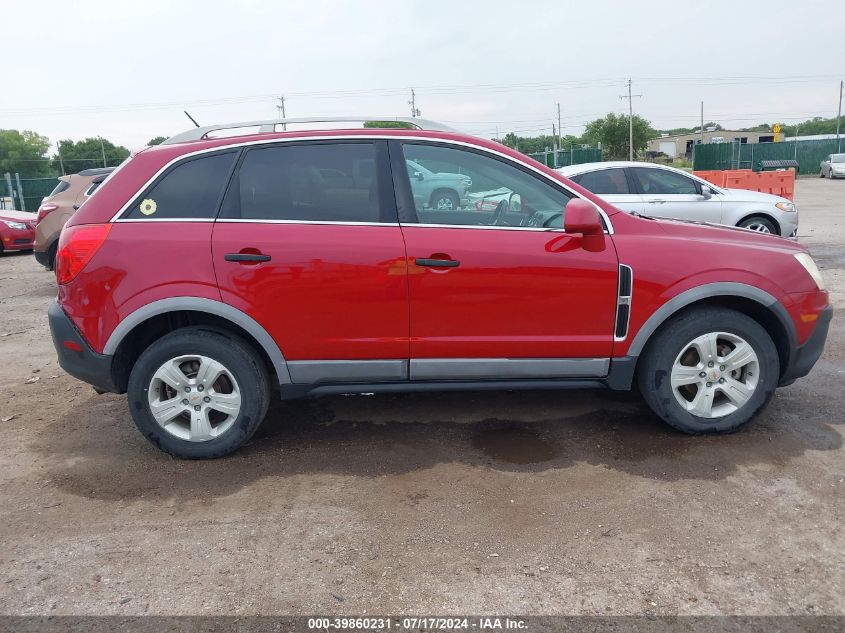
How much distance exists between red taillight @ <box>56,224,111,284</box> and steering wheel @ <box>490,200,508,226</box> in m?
2.16

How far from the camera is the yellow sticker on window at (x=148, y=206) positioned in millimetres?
3758

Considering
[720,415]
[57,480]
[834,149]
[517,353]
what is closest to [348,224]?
[517,353]

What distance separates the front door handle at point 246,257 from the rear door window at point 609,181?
23.2ft

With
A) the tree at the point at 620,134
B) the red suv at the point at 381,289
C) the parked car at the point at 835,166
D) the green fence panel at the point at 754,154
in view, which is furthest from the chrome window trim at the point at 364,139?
the tree at the point at 620,134

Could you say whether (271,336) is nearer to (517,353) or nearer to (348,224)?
(348,224)

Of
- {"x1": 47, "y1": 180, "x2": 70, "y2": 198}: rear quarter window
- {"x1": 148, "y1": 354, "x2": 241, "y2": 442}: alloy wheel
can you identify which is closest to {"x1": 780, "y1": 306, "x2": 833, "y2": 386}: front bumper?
{"x1": 148, "y1": 354, "x2": 241, "y2": 442}: alloy wheel

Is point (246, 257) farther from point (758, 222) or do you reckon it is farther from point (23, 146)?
point (23, 146)

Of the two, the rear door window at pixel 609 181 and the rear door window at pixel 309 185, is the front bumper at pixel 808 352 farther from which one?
the rear door window at pixel 609 181

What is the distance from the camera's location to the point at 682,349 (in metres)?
3.85

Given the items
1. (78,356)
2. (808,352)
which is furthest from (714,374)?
(78,356)

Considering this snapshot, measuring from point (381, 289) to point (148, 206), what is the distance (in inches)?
55.5

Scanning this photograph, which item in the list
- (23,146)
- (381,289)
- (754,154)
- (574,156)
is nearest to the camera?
(381,289)

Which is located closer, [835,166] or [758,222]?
[758,222]

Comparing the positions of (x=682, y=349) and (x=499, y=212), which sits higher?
(x=499, y=212)
